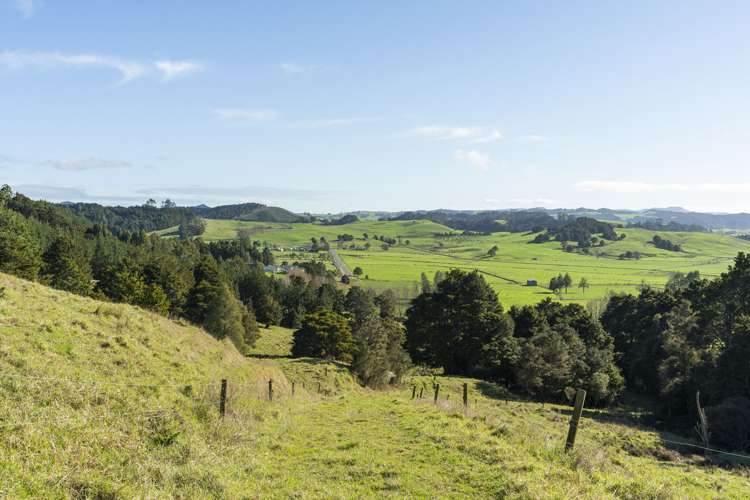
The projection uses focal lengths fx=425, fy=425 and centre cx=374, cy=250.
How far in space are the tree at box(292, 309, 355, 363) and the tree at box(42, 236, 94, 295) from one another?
28.8 m

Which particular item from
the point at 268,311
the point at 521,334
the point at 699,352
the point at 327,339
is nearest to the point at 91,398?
the point at 327,339

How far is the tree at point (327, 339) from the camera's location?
5100 cm

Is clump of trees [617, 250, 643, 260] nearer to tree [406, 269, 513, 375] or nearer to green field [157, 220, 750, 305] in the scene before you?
green field [157, 220, 750, 305]

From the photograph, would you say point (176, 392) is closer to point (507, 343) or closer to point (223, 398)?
point (223, 398)

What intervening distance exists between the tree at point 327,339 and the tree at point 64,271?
28820mm

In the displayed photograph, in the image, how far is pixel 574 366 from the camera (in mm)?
45156

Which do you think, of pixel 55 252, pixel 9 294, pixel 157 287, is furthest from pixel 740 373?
pixel 55 252

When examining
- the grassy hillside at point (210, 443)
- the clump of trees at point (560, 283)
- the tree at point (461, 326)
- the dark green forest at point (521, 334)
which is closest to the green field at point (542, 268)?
the clump of trees at point (560, 283)

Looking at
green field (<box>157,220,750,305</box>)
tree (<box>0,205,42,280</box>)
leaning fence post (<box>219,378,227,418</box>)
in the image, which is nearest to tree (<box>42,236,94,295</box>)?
tree (<box>0,205,42,280</box>)

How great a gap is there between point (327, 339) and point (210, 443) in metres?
40.4

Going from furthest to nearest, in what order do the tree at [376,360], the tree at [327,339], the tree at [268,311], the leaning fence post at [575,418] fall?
the tree at [268,311] < the tree at [327,339] < the tree at [376,360] < the leaning fence post at [575,418]

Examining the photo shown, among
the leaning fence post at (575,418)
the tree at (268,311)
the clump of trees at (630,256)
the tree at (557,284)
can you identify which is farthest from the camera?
the clump of trees at (630,256)

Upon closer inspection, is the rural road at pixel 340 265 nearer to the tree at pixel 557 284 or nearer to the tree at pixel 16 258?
the tree at pixel 557 284

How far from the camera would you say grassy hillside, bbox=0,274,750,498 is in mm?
8273
